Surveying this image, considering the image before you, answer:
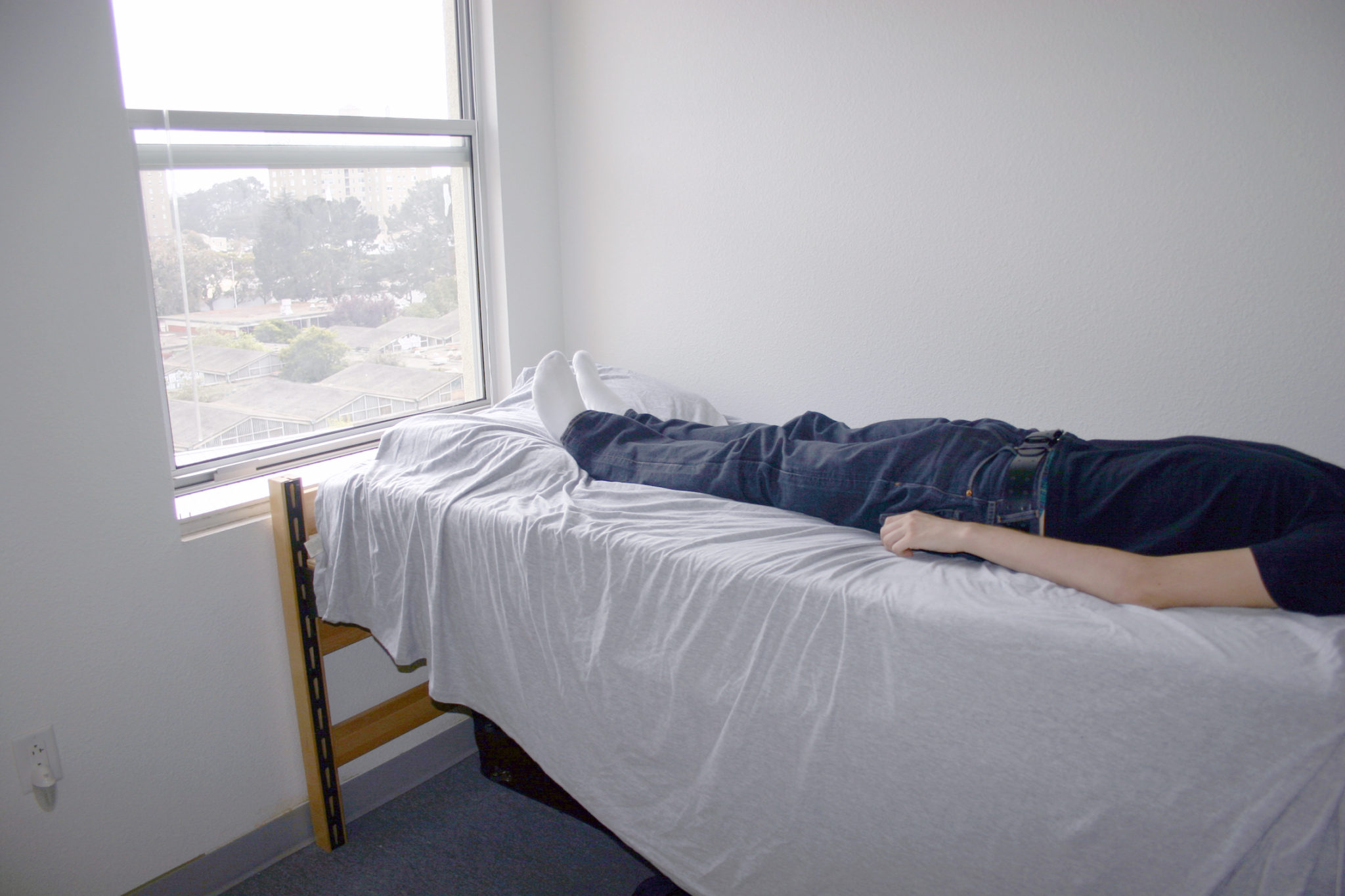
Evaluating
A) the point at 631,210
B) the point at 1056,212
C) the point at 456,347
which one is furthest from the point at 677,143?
the point at 1056,212

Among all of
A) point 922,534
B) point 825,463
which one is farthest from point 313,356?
point 922,534

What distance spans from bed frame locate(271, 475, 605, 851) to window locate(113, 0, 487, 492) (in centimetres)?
25

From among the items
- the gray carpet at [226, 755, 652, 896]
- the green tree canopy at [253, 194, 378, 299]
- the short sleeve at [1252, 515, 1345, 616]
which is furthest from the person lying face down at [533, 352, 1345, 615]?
the green tree canopy at [253, 194, 378, 299]

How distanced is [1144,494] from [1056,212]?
72cm

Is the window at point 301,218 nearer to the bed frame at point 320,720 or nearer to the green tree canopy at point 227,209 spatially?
the green tree canopy at point 227,209

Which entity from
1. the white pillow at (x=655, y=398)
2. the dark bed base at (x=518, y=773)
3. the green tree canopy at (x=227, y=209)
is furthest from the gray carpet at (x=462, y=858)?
the green tree canopy at (x=227, y=209)

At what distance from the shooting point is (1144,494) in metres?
1.15

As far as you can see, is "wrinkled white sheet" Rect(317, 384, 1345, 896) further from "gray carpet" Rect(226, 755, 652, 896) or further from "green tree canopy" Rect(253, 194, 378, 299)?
"green tree canopy" Rect(253, 194, 378, 299)

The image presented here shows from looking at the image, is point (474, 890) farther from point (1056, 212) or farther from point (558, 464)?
point (1056, 212)

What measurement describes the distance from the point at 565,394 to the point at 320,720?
0.83 meters

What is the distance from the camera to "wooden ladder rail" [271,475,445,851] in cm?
158

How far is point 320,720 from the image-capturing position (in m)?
1.65

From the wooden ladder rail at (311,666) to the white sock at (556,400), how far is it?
1.59 feet

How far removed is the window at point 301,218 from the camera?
1592 mm
